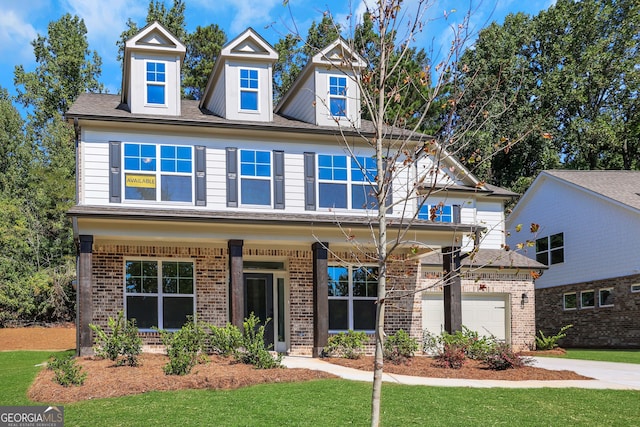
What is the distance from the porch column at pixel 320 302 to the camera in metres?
16.4

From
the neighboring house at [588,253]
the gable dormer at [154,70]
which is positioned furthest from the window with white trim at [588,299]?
the gable dormer at [154,70]

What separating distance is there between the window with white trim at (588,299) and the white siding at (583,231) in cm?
51

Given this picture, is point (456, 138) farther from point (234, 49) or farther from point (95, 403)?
point (234, 49)

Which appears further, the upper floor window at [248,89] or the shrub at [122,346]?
the upper floor window at [248,89]

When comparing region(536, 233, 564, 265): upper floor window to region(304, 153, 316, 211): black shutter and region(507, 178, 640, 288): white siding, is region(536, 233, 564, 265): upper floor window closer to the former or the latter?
region(507, 178, 640, 288): white siding

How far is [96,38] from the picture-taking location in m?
39.1

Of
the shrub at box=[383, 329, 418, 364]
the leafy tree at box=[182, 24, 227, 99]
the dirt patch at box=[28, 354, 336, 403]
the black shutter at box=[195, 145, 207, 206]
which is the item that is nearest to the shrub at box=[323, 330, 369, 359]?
the shrub at box=[383, 329, 418, 364]

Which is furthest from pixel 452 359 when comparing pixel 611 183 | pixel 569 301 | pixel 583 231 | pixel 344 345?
pixel 611 183

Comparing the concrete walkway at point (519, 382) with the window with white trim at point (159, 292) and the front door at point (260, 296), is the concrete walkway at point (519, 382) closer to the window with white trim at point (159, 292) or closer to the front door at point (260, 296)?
the front door at point (260, 296)

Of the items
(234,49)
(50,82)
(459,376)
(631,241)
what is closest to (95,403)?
(459,376)

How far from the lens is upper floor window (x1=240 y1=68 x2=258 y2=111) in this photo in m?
18.0

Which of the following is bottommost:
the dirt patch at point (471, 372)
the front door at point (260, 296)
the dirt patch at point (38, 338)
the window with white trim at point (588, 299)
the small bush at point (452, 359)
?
the dirt patch at point (38, 338)

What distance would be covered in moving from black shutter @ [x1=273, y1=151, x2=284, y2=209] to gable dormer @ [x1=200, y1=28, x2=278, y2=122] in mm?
1207

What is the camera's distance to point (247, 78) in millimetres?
18094
